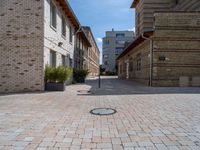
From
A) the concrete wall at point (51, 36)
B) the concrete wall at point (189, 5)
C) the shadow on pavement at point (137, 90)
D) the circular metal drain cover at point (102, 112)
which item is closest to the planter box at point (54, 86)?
the concrete wall at point (51, 36)

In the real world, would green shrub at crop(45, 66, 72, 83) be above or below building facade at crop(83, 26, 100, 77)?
below

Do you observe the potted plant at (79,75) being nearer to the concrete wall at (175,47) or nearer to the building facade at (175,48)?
the building facade at (175,48)

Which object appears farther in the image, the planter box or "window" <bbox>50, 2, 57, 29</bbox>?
→ "window" <bbox>50, 2, 57, 29</bbox>

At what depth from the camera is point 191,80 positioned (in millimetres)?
13164

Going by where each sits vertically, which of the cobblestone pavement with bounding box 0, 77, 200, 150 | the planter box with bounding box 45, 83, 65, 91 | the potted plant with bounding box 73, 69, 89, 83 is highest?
the potted plant with bounding box 73, 69, 89, 83

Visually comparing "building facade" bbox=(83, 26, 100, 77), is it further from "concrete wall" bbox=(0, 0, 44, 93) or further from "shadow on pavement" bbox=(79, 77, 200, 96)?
"concrete wall" bbox=(0, 0, 44, 93)

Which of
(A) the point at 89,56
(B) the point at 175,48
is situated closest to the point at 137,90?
(B) the point at 175,48

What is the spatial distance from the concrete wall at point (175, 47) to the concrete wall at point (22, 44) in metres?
7.88

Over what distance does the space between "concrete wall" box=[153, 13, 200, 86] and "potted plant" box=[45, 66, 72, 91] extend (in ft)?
21.7

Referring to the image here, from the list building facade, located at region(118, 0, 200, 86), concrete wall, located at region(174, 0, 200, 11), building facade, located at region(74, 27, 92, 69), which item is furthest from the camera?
building facade, located at region(74, 27, 92, 69)

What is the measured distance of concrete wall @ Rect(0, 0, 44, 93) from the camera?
9586 mm

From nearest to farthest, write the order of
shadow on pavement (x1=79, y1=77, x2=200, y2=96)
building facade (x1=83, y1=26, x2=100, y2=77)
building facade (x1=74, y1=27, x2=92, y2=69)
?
shadow on pavement (x1=79, y1=77, x2=200, y2=96) < building facade (x1=74, y1=27, x2=92, y2=69) < building facade (x1=83, y1=26, x2=100, y2=77)

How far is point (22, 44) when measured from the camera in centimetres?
964

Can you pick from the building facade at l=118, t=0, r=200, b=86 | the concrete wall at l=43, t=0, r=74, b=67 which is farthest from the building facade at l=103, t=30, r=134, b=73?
the concrete wall at l=43, t=0, r=74, b=67
